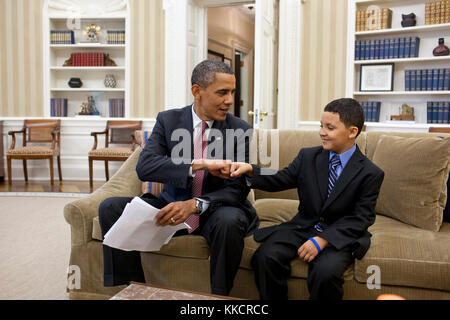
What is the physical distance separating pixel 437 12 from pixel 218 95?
11.4 ft

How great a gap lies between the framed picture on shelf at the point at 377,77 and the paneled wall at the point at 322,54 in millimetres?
218

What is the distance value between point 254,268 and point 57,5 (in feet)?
17.3

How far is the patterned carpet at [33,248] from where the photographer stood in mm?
2193

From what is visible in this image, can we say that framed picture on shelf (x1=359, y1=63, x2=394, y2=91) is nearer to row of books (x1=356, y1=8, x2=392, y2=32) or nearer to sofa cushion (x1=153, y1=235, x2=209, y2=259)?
row of books (x1=356, y1=8, x2=392, y2=32)

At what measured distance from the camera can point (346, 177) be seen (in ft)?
5.69

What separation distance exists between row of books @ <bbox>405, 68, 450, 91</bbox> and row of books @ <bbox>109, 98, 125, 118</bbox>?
11.5 feet

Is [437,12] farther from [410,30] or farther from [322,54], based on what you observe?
[322,54]

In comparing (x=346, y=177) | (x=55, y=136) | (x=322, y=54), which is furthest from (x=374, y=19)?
(x=55, y=136)

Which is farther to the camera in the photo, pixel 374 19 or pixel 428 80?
pixel 374 19

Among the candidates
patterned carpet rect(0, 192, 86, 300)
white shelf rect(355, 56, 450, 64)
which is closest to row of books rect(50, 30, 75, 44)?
patterned carpet rect(0, 192, 86, 300)

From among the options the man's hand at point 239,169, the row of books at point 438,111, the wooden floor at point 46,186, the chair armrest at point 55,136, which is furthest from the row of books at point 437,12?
the chair armrest at point 55,136

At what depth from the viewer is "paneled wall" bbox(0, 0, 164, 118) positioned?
5590 mm
